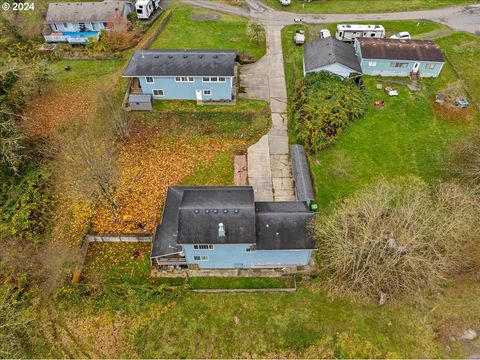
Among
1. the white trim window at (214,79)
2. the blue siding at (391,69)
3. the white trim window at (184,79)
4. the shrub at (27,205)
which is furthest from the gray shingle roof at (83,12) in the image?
the blue siding at (391,69)

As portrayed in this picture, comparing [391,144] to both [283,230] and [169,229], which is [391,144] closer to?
[283,230]

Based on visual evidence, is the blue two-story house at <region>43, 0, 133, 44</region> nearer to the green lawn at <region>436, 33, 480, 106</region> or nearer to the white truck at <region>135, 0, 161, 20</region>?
the white truck at <region>135, 0, 161, 20</region>

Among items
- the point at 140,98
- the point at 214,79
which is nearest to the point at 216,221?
the point at 214,79

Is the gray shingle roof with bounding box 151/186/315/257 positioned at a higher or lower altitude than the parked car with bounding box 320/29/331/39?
lower

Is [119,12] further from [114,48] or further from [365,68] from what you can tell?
[365,68]

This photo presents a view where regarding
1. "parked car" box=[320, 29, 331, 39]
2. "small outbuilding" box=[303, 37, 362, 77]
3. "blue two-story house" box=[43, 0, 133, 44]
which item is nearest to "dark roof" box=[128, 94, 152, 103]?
"blue two-story house" box=[43, 0, 133, 44]

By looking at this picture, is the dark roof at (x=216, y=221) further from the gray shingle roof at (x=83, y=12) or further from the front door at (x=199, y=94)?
the gray shingle roof at (x=83, y=12)
